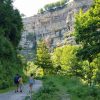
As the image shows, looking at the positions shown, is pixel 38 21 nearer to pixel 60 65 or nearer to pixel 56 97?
pixel 60 65

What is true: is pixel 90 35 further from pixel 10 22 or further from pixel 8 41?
pixel 10 22

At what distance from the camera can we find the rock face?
17338 centimetres

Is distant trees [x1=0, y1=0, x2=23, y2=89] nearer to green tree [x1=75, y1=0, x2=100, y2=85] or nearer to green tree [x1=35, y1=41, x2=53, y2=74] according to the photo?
green tree [x1=75, y1=0, x2=100, y2=85]

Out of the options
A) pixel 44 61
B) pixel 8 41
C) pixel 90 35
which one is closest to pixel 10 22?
pixel 8 41

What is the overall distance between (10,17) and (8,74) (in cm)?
1340

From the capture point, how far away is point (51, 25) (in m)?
187

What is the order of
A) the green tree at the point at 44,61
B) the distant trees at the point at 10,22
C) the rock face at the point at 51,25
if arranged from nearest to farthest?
the distant trees at the point at 10,22 → the green tree at the point at 44,61 → the rock face at the point at 51,25

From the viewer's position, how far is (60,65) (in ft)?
287

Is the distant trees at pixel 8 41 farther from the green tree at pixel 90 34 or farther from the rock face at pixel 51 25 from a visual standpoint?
the rock face at pixel 51 25

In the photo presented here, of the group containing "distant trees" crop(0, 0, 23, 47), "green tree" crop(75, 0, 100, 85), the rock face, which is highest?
the rock face

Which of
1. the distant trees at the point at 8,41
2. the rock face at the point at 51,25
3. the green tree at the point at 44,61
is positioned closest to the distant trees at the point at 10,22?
the distant trees at the point at 8,41

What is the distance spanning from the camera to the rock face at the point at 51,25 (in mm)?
173375

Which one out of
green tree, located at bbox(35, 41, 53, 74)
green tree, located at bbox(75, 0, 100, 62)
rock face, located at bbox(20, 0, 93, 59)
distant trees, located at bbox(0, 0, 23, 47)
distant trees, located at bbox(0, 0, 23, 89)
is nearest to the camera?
green tree, located at bbox(75, 0, 100, 62)

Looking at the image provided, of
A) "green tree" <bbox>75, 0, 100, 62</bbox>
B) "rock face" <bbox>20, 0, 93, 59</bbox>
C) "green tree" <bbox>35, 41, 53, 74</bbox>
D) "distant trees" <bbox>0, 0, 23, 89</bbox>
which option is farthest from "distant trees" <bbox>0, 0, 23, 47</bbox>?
"rock face" <bbox>20, 0, 93, 59</bbox>
